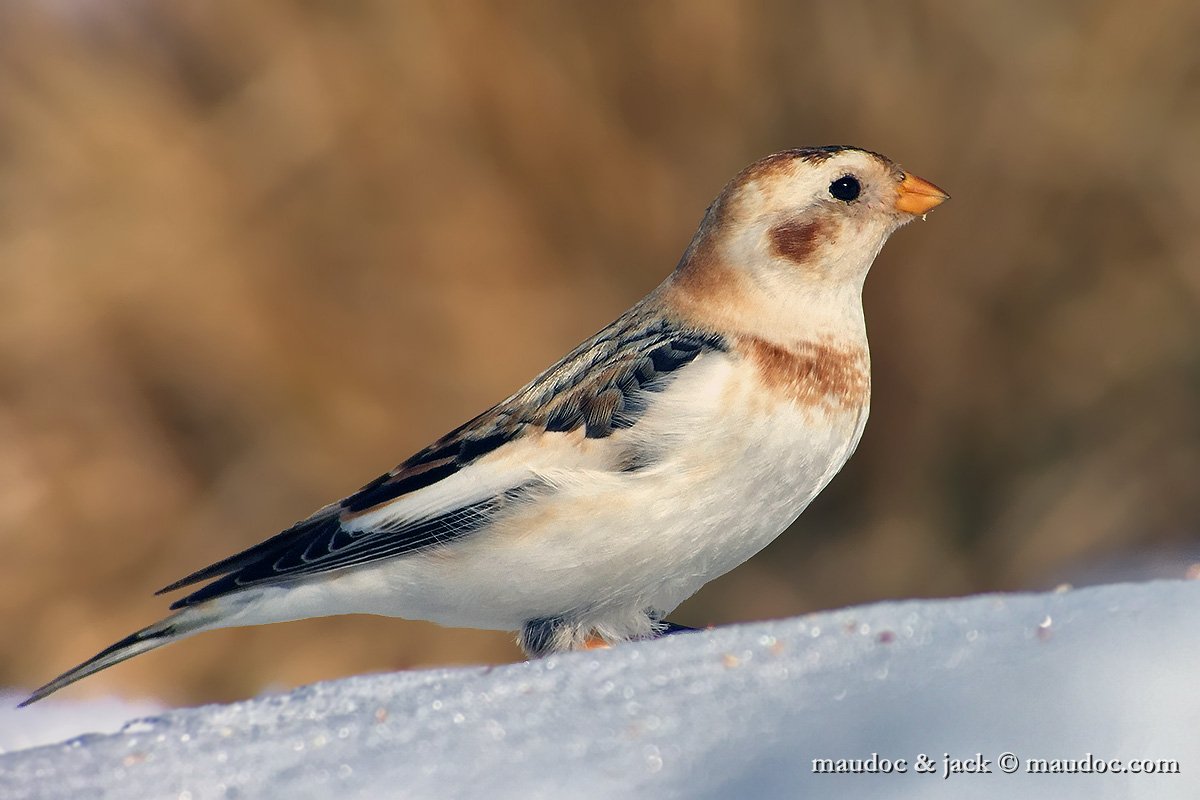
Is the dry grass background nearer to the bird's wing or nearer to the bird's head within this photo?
the bird's head

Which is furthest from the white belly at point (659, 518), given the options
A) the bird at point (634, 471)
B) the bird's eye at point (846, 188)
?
the bird's eye at point (846, 188)

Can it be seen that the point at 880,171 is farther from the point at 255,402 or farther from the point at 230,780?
the point at 255,402

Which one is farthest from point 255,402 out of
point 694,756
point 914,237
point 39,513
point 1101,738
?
point 1101,738

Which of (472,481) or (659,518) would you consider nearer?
(659,518)

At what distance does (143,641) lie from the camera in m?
2.40

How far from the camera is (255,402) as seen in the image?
15.1 feet

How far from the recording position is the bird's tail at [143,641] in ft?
7.66

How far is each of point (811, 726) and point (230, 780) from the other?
806 mm

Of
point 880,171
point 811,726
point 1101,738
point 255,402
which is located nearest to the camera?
point 1101,738

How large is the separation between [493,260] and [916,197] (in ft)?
7.31

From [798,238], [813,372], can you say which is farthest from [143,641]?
[798,238]

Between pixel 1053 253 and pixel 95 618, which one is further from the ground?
pixel 95 618

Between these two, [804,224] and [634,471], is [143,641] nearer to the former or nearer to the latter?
[634,471]

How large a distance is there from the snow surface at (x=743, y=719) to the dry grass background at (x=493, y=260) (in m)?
2.60
